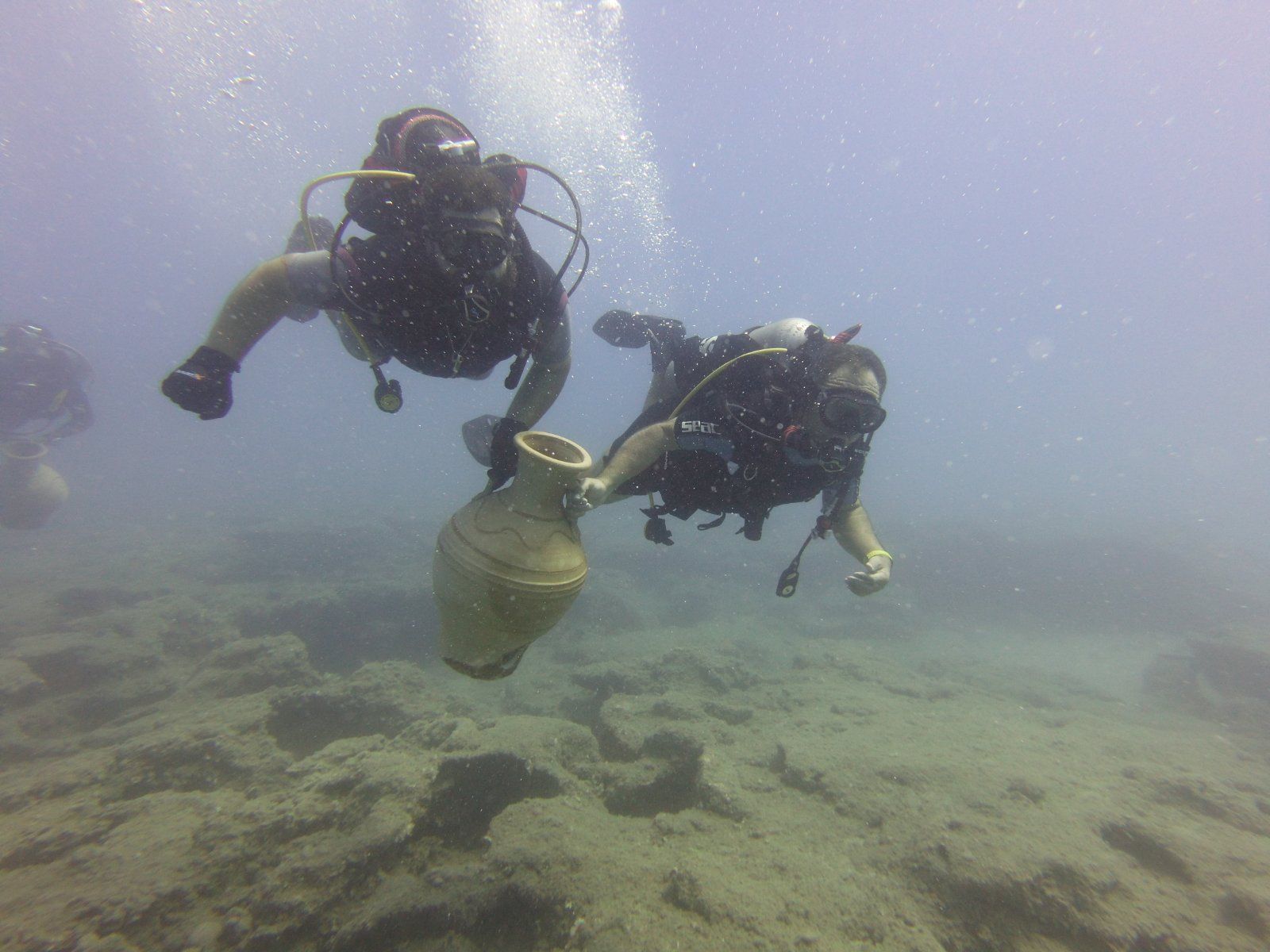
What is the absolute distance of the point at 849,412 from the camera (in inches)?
124

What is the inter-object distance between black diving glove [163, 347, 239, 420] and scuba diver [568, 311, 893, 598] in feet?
5.91

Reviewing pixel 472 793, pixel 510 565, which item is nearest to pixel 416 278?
pixel 510 565

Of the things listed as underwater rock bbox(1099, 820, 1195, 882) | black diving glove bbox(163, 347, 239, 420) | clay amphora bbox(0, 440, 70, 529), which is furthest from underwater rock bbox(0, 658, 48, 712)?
underwater rock bbox(1099, 820, 1195, 882)

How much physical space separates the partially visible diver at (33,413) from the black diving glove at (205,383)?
10.9 m

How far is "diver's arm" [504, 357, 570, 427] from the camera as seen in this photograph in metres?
3.11

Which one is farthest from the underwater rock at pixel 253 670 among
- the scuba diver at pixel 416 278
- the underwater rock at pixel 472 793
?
the scuba diver at pixel 416 278

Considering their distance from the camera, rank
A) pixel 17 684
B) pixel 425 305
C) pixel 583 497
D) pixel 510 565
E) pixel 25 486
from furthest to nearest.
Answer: pixel 25 486, pixel 17 684, pixel 425 305, pixel 583 497, pixel 510 565

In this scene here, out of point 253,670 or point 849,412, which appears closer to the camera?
point 849,412

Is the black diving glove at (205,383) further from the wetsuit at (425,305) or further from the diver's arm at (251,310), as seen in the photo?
the wetsuit at (425,305)

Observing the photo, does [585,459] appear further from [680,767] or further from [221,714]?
[221,714]

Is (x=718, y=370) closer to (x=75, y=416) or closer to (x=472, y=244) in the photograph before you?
(x=472, y=244)

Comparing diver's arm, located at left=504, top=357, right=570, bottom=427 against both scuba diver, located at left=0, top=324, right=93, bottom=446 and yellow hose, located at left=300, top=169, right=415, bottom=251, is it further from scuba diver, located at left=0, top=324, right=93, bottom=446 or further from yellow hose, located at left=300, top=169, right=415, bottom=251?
scuba diver, located at left=0, top=324, right=93, bottom=446

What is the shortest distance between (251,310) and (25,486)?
12.6 meters

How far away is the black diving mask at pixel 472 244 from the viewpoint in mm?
2365
